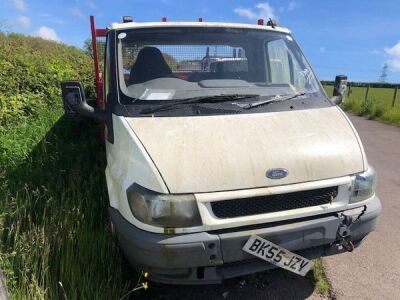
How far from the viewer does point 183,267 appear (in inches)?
107

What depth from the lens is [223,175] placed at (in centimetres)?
273

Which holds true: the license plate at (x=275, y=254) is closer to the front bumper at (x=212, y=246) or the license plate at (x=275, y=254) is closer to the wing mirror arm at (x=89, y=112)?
the front bumper at (x=212, y=246)

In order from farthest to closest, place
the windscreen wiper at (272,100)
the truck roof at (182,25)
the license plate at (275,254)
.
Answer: the truck roof at (182,25)
the windscreen wiper at (272,100)
the license plate at (275,254)

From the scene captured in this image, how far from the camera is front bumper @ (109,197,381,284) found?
8.80 feet

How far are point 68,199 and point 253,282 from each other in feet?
6.51

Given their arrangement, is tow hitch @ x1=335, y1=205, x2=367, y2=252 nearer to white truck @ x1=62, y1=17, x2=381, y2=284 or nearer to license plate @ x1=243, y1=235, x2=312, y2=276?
white truck @ x1=62, y1=17, x2=381, y2=284

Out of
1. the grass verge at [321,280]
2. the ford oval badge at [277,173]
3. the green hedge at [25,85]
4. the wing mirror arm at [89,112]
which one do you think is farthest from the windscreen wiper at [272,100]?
the green hedge at [25,85]

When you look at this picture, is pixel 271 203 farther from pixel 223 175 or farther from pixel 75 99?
pixel 75 99

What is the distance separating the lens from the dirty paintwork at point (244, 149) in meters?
2.73

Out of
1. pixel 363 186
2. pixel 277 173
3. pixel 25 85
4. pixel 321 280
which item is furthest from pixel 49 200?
pixel 25 85

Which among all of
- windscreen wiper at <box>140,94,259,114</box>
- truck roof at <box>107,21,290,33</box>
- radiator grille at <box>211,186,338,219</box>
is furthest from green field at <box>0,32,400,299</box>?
truck roof at <box>107,21,290,33</box>

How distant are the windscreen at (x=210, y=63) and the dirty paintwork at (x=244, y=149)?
0.50 metres

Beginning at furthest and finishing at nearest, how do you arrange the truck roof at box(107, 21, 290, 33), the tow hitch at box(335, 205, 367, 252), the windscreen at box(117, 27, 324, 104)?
the truck roof at box(107, 21, 290, 33) < the windscreen at box(117, 27, 324, 104) < the tow hitch at box(335, 205, 367, 252)

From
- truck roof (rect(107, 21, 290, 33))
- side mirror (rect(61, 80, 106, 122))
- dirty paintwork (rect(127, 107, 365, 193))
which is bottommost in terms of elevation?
dirty paintwork (rect(127, 107, 365, 193))
